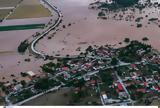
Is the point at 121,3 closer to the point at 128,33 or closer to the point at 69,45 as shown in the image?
the point at 128,33

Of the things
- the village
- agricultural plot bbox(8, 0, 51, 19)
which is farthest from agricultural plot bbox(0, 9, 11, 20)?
the village

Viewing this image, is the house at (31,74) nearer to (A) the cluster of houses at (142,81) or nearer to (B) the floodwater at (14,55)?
(B) the floodwater at (14,55)

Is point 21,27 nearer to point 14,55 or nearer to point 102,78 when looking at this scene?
point 14,55

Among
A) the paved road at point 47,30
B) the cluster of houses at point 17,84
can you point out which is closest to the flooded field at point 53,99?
the cluster of houses at point 17,84

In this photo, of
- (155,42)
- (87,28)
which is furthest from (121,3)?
(155,42)

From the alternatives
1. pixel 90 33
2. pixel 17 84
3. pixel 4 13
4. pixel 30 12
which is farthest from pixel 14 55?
pixel 4 13

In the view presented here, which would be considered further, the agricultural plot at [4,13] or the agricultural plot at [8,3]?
the agricultural plot at [8,3]
